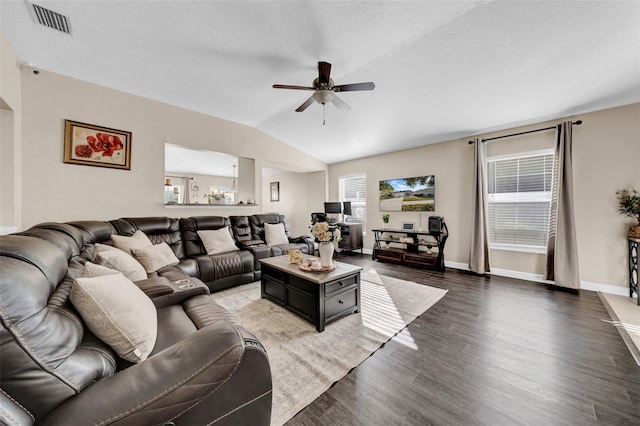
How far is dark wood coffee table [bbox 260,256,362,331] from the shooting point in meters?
2.20

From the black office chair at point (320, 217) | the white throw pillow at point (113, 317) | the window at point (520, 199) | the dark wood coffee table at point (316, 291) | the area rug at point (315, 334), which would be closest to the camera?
the white throw pillow at point (113, 317)

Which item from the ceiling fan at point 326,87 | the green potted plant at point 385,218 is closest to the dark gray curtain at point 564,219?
the green potted plant at point 385,218

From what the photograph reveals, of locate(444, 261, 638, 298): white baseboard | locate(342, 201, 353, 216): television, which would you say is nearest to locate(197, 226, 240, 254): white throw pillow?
locate(342, 201, 353, 216): television

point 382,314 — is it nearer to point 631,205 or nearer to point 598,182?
point 631,205

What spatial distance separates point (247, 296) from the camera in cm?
301

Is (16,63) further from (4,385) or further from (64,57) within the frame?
(4,385)

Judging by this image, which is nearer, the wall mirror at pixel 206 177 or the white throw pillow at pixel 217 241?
the white throw pillow at pixel 217 241

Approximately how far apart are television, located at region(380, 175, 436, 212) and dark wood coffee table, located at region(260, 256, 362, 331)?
9.61ft

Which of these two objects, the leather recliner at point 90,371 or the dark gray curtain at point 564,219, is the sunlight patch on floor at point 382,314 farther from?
the dark gray curtain at point 564,219

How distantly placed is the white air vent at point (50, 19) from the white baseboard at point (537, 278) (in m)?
6.11

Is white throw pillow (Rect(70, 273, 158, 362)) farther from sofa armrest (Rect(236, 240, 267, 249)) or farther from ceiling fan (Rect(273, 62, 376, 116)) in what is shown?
sofa armrest (Rect(236, 240, 267, 249))

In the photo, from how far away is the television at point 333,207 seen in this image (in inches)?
238

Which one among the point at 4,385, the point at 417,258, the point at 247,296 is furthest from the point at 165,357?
the point at 417,258

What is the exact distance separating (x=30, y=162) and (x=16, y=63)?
1098 millimetres
